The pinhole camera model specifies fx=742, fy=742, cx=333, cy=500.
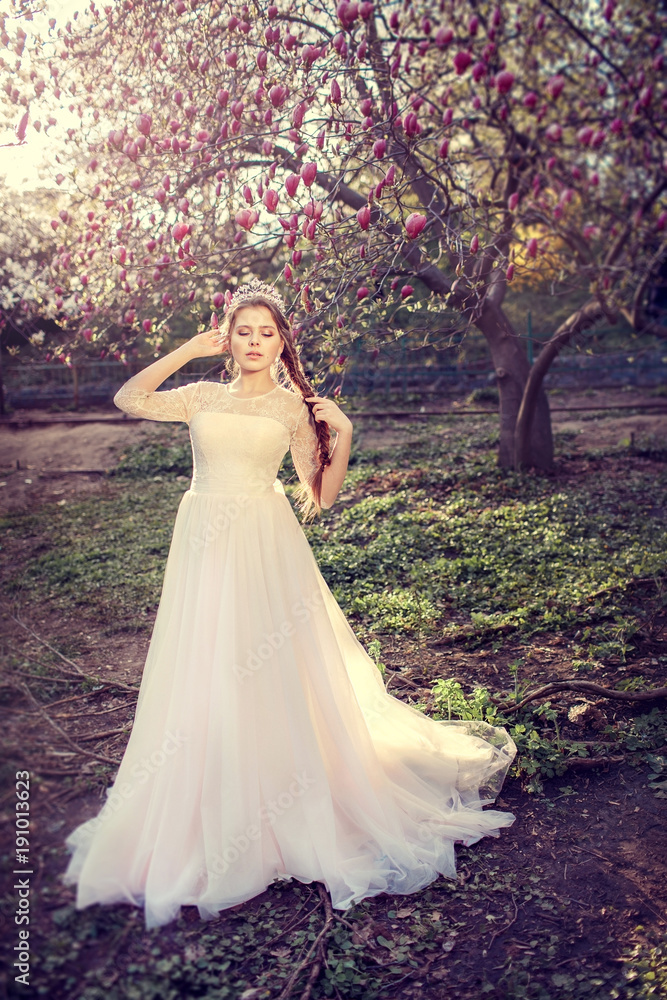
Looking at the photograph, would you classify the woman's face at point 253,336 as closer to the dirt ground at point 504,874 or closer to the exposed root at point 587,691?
the dirt ground at point 504,874

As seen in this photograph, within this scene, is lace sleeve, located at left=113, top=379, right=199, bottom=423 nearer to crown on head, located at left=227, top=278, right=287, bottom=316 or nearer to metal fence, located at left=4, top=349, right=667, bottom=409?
crown on head, located at left=227, top=278, right=287, bottom=316

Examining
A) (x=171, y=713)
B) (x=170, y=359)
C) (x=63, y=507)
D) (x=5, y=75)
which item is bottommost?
(x=63, y=507)

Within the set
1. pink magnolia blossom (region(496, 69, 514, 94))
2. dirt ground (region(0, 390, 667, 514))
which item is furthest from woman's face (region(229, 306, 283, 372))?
dirt ground (region(0, 390, 667, 514))

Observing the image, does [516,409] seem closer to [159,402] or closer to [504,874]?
[159,402]

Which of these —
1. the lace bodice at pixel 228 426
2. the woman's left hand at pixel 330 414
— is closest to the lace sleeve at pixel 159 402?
the lace bodice at pixel 228 426

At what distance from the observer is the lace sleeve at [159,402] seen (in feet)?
10.2

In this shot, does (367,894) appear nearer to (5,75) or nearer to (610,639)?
(610,639)

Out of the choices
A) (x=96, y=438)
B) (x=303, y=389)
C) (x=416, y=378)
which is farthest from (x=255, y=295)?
(x=416, y=378)

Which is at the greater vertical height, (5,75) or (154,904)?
(5,75)

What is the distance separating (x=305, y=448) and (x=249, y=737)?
50.6 inches

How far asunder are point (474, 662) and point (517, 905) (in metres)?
2.15

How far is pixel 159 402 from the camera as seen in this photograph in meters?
3.18

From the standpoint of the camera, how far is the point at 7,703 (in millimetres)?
2576

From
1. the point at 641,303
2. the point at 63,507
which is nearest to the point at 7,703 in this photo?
the point at 641,303
